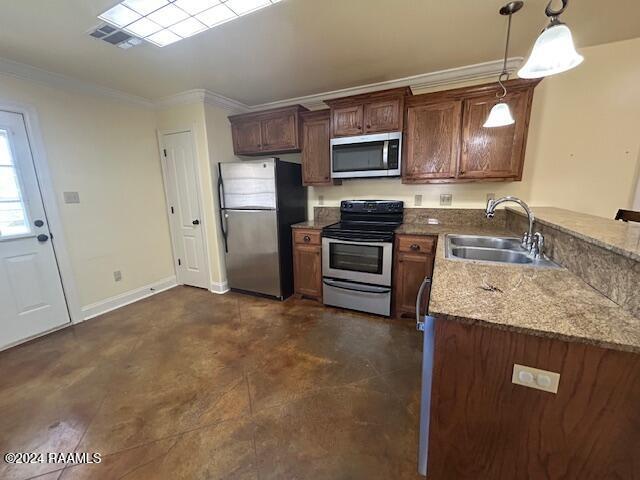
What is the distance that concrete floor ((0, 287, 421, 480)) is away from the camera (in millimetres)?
1356

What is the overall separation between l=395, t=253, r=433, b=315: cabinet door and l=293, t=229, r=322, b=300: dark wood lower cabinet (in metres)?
0.88

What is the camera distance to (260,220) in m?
3.14

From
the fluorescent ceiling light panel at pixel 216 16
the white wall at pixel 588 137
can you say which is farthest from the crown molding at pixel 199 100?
the white wall at pixel 588 137

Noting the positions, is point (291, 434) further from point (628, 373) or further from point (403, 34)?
point (403, 34)

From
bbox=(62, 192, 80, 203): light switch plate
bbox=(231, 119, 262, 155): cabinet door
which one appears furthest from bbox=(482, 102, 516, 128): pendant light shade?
bbox=(62, 192, 80, 203): light switch plate

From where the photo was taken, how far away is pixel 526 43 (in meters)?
2.18

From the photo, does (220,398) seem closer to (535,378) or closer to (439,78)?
(535,378)

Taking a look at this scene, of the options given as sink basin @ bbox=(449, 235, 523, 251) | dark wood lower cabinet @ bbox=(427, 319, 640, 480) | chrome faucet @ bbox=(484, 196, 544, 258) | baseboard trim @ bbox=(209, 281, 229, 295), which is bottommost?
baseboard trim @ bbox=(209, 281, 229, 295)

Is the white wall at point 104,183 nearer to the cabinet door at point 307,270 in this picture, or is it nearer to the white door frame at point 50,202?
the white door frame at point 50,202

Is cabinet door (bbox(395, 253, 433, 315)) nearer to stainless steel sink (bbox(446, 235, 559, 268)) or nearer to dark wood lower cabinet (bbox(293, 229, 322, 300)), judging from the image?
stainless steel sink (bbox(446, 235, 559, 268))

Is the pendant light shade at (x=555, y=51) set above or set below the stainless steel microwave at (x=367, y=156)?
above

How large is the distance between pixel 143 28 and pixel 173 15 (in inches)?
12.7

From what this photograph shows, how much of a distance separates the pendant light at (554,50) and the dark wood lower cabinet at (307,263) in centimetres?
218

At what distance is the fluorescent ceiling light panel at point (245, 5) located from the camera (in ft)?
5.25
